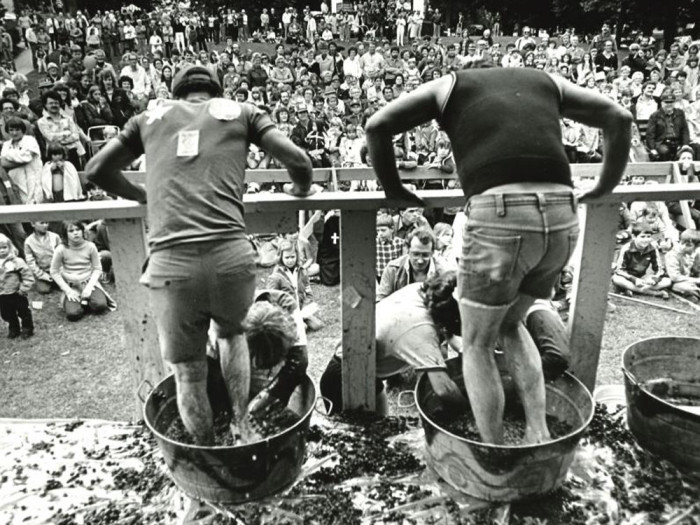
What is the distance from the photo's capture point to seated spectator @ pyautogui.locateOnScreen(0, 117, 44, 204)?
318 inches

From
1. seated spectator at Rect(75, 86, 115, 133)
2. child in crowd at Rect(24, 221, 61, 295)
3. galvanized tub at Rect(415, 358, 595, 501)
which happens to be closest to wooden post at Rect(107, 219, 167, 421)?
galvanized tub at Rect(415, 358, 595, 501)

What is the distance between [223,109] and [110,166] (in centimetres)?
55

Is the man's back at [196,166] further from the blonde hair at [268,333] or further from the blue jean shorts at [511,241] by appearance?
the blue jean shorts at [511,241]

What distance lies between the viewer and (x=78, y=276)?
22.2 feet

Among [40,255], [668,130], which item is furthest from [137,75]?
[668,130]

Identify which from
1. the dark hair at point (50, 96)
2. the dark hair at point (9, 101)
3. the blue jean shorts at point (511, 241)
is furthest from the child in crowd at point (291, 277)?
the dark hair at point (9, 101)

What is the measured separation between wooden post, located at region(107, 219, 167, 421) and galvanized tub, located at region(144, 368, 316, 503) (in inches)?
16.0

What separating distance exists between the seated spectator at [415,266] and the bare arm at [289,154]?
2531 millimetres

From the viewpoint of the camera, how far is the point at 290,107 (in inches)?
481

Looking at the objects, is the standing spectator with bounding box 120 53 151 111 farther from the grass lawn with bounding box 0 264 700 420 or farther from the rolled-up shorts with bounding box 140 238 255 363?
Result: the rolled-up shorts with bounding box 140 238 255 363

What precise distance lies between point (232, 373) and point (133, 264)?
0.73 meters

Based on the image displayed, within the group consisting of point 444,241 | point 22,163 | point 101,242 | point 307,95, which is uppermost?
point 307,95

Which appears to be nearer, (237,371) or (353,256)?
(237,371)

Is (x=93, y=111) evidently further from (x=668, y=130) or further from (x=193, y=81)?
(x=668, y=130)
